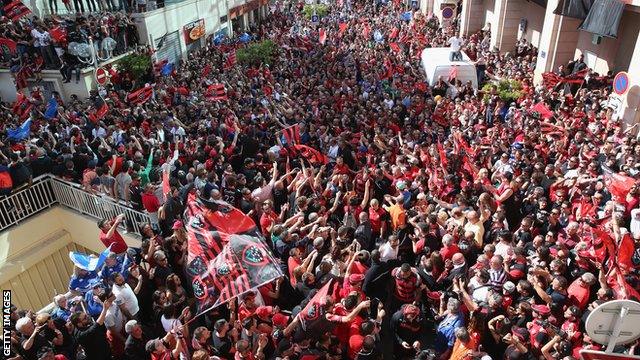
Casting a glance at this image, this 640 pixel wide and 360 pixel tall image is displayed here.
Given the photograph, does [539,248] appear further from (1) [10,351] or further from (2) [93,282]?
(1) [10,351]

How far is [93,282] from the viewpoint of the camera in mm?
6246

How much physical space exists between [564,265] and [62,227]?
9.80 metres

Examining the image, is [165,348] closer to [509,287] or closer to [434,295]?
[434,295]

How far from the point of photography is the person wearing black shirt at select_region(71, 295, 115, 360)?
5.18 metres

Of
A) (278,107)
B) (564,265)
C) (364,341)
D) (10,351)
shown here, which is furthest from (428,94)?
(10,351)

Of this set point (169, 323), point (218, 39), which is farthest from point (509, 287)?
point (218, 39)

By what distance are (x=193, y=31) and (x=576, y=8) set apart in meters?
18.2

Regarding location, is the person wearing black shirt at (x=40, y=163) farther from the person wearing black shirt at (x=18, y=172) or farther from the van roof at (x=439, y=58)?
the van roof at (x=439, y=58)

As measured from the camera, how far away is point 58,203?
33.0 ft

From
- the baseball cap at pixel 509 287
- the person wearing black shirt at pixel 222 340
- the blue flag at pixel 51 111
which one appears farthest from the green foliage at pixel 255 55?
the baseball cap at pixel 509 287

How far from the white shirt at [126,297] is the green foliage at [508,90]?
34.8ft

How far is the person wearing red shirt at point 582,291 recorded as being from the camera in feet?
16.6

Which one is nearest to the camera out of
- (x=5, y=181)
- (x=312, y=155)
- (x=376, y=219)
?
(x=376, y=219)

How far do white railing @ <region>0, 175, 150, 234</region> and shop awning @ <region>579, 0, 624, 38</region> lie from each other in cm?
1255
